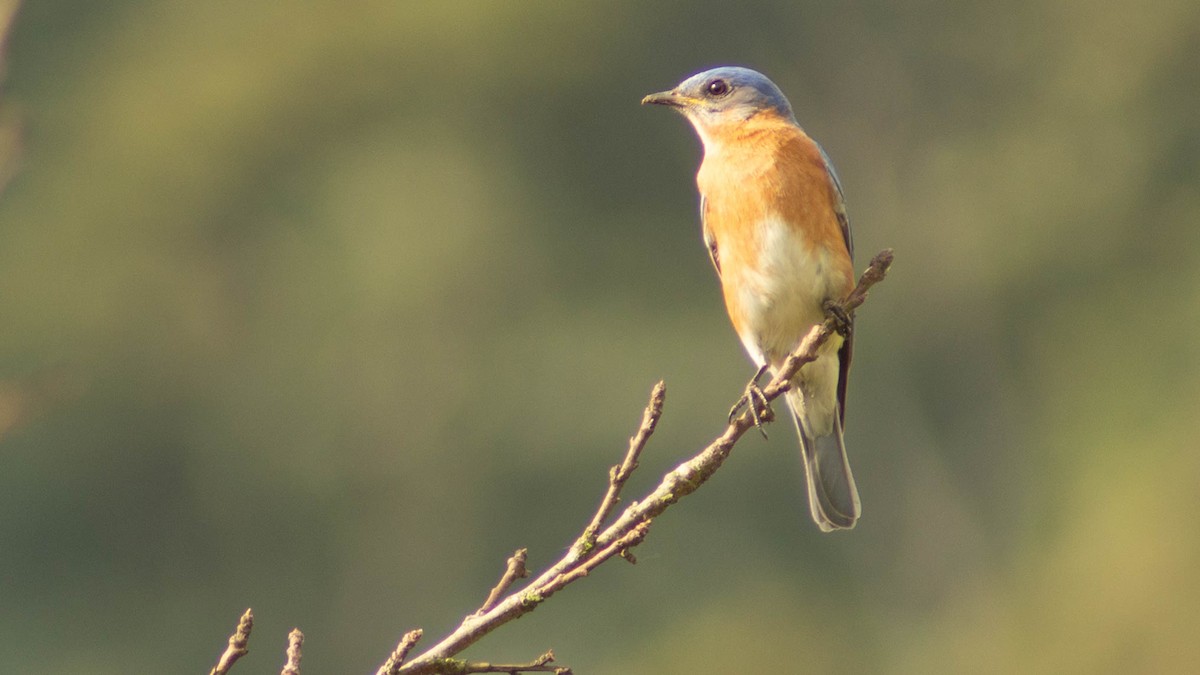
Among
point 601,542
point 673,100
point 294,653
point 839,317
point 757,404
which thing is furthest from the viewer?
point 673,100

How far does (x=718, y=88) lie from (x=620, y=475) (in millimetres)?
3237

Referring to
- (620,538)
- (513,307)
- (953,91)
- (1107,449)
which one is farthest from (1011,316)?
(620,538)

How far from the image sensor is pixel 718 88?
6.29m

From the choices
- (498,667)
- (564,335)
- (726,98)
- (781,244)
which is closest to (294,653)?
(498,667)

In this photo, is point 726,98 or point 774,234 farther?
point 726,98

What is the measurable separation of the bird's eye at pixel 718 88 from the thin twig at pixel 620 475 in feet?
9.66

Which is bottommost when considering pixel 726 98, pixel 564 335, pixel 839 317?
pixel 839 317

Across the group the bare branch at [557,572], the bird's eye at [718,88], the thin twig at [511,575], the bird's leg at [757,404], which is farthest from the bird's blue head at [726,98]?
the thin twig at [511,575]

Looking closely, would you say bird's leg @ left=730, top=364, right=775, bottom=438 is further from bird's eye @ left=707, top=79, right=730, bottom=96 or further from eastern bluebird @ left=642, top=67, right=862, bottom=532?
bird's eye @ left=707, top=79, right=730, bottom=96

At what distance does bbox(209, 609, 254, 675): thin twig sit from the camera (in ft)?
9.24

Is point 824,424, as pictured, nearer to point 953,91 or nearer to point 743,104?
point 743,104

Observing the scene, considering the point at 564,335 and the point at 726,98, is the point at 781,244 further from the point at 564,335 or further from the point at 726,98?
the point at 564,335

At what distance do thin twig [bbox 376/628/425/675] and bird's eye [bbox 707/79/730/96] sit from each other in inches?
137

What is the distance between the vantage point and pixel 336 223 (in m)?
30.3
